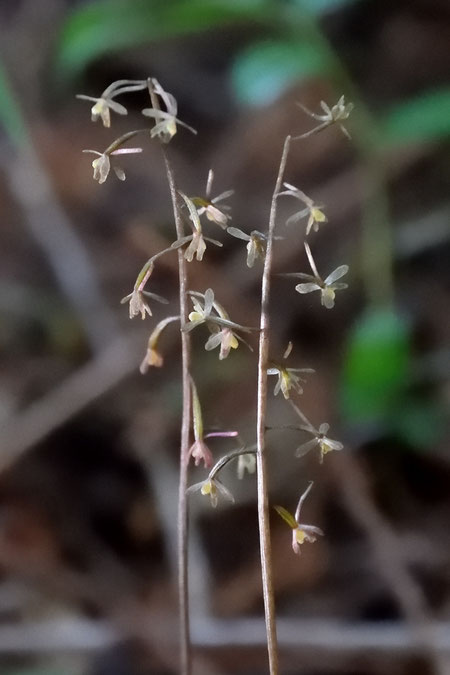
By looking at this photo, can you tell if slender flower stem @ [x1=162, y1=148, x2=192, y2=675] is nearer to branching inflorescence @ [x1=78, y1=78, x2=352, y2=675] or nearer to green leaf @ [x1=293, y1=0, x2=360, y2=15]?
branching inflorescence @ [x1=78, y1=78, x2=352, y2=675]

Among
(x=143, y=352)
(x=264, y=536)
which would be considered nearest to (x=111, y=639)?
(x=143, y=352)

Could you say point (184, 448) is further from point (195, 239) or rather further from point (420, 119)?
point (420, 119)

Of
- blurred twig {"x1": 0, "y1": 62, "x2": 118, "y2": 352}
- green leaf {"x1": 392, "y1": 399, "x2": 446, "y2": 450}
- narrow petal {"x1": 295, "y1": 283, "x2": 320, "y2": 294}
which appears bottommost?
narrow petal {"x1": 295, "y1": 283, "x2": 320, "y2": 294}

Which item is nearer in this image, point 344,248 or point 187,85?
point 344,248

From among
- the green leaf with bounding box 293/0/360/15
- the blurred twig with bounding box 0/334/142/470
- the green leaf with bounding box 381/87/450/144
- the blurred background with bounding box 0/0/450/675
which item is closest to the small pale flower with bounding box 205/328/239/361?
the blurred background with bounding box 0/0/450/675

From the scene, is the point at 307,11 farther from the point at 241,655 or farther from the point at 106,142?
the point at 241,655

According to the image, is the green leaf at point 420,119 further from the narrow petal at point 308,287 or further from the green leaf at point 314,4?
the narrow petal at point 308,287
